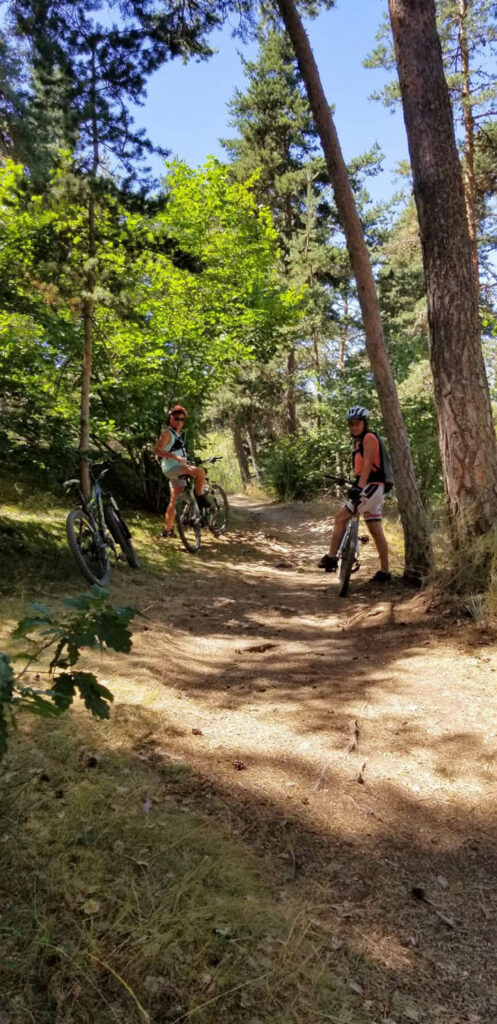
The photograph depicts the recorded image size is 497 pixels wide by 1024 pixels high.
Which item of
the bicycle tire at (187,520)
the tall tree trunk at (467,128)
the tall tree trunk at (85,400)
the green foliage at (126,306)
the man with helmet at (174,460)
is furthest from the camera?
the tall tree trunk at (467,128)

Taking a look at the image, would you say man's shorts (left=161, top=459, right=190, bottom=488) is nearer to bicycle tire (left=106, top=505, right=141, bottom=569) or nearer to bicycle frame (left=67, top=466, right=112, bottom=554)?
bicycle tire (left=106, top=505, right=141, bottom=569)

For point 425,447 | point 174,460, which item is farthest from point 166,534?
point 425,447

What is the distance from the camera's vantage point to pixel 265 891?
73.3 inches

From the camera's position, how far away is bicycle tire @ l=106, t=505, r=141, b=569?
6.43 m

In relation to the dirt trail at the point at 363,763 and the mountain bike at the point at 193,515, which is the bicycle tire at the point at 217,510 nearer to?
the mountain bike at the point at 193,515

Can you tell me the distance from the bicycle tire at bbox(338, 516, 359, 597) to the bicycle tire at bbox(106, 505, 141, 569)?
2.52 metres

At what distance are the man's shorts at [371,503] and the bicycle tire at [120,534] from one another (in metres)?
2.68

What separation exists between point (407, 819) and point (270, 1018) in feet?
3.61

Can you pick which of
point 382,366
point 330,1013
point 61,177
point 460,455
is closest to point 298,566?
point 382,366

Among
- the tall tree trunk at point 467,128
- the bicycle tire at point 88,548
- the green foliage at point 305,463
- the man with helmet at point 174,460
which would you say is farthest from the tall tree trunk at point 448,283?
the green foliage at point 305,463

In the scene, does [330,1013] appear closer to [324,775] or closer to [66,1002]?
[66,1002]

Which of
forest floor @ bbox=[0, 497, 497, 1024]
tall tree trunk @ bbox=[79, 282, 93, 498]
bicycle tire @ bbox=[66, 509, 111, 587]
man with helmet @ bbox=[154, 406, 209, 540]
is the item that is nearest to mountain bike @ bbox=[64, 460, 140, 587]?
bicycle tire @ bbox=[66, 509, 111, 587]

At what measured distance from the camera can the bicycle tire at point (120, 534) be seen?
6.43 m

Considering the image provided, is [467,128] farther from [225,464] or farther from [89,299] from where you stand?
[225,464]
